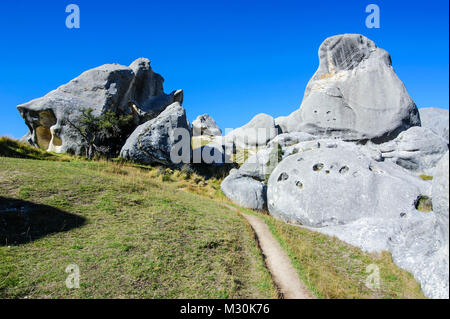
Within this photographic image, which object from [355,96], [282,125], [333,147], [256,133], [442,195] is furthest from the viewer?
[256,133]

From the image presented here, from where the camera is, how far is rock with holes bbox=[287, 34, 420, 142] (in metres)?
30.1

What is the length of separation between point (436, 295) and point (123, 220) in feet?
32.0

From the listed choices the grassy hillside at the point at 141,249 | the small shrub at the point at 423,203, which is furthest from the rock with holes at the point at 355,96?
the grassy hillside at the point at 141,249

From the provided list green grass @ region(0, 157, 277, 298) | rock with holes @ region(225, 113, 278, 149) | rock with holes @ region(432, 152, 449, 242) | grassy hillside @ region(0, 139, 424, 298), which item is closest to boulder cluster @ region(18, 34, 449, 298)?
rock with holes @ region(432, 152, 449, 242)

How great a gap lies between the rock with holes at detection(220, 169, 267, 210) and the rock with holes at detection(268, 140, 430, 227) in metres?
1.57

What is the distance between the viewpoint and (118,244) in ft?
27.5

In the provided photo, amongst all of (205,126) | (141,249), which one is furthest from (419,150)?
(205,126)

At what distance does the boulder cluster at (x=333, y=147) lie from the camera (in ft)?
33.7

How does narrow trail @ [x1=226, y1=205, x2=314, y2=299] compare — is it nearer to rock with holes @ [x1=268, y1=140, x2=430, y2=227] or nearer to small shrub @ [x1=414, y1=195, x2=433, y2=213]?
rock with holes @ [x1=268, y1=140, x2=430, y2=227]

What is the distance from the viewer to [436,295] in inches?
250

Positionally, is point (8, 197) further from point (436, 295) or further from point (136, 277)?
point (436, 295)

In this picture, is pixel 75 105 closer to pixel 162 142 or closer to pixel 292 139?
pixel 162 142

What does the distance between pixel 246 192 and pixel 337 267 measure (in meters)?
8.95
